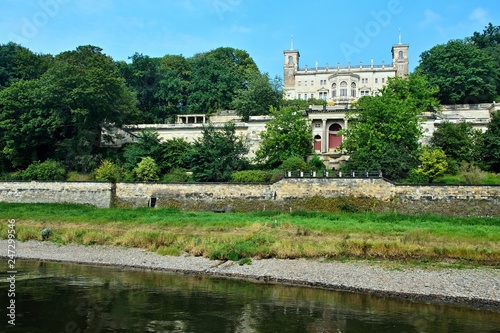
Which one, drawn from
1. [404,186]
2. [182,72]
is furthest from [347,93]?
[404,186]

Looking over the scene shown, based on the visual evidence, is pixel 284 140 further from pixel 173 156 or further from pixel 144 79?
pixel 144 79

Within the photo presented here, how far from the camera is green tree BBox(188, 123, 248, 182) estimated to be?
126ft

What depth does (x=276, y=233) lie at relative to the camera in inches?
959

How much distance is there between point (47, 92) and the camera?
139 feet

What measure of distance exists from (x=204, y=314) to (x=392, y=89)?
124ft

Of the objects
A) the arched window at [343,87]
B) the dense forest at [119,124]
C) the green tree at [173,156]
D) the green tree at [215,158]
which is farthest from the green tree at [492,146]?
the arched window at [343,87]

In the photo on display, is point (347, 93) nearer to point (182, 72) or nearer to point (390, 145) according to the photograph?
point (182, 72)

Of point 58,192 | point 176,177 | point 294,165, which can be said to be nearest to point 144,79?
point 176,177

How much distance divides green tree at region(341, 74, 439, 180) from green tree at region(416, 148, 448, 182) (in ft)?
2.73

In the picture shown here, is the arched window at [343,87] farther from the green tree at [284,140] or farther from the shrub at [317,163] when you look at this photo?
the shrub at [317,163]

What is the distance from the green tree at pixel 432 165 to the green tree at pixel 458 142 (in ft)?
12.2

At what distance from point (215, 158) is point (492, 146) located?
78.5 ft

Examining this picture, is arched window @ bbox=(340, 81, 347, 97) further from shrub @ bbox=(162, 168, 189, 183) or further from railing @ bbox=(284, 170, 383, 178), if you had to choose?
shrub @ bbox=(162, 168, 189, 183)

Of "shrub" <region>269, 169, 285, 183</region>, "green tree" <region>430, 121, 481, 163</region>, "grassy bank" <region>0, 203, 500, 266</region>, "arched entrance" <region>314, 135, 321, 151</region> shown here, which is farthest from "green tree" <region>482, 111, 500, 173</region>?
"shrub" <region>269, 169, 285, 183</region>
